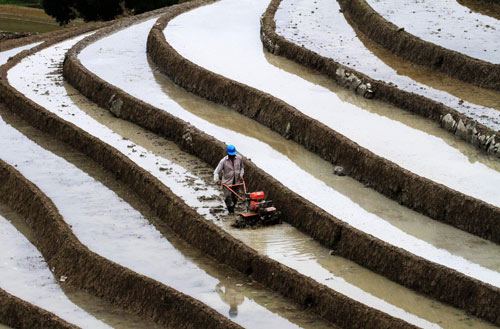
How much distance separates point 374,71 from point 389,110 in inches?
94.6

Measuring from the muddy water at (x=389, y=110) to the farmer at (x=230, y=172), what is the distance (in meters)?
4.06

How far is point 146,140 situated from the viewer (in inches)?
779

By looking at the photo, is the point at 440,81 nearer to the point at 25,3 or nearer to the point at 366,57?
the point at 366,57

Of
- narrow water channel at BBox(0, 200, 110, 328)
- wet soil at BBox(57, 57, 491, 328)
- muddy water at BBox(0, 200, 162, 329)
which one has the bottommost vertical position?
narrow water channel at BBox(0, 200, 110, 328)

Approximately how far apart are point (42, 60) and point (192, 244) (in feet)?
44.9

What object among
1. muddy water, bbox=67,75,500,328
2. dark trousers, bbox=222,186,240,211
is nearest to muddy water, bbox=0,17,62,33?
muddy water, bbox=67,75,500,328

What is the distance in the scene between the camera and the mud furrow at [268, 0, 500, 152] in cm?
1881

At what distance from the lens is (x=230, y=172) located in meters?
16.0

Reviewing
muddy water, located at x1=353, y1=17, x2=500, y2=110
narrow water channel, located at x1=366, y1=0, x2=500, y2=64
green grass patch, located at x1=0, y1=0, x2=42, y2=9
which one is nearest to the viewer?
muddy water, located at x1=353, y1=17, x2=500, y2=110

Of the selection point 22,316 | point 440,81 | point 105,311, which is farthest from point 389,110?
point 22,316

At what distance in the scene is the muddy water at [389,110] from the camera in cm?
1723

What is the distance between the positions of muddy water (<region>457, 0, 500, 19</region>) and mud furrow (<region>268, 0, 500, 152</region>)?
3.61m

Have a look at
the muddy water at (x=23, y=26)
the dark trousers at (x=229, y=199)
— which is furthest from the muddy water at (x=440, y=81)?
the muddy water at (x=23, y=26)

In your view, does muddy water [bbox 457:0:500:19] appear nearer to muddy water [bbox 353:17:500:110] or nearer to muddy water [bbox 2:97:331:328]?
muddy water [bbox 353:17:500:110]
